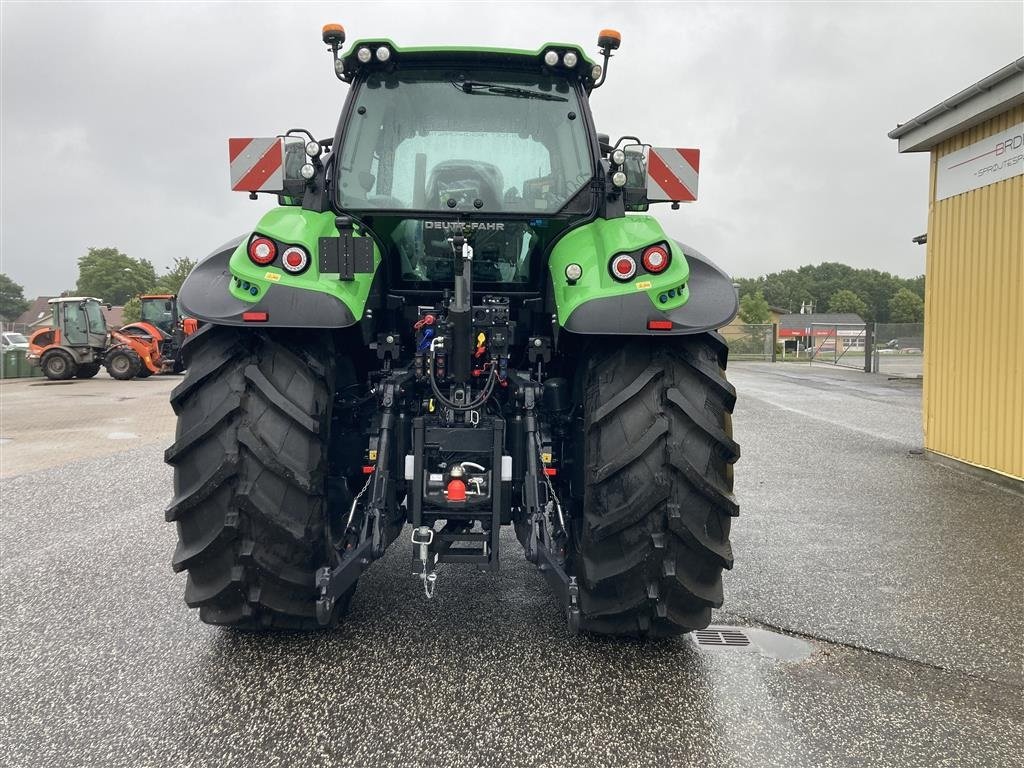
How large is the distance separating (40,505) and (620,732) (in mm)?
5625

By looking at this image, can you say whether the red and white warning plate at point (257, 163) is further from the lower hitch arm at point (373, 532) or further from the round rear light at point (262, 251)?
the lower hitch arm at point (373, 532)

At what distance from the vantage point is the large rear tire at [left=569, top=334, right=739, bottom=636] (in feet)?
9.03

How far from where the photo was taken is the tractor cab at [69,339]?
21.8m

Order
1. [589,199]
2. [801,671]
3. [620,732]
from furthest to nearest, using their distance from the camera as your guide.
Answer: [589,199], [801,671], [620,732]

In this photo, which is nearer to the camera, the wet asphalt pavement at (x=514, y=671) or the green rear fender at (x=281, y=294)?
the wet asphalt pavement at (x=514, y=671)

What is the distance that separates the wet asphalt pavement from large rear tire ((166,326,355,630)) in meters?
0.36

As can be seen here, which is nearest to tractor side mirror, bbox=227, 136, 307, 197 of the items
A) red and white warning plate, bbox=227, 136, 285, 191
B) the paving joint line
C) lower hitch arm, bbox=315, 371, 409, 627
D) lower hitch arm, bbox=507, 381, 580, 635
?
red and white warning plate, bbox=227, 136, 285, 191

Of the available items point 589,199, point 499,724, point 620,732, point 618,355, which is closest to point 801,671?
point 620,732

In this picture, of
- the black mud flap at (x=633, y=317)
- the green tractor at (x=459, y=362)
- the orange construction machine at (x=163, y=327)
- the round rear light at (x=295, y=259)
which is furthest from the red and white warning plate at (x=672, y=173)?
the orange construction machine at (x=163, y=327)

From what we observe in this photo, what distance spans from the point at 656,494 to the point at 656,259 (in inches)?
36.2

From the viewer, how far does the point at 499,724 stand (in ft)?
8.35

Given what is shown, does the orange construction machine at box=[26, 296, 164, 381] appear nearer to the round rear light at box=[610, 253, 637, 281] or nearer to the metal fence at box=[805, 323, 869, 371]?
the round rear light at box=[610, 253, 637, 281]

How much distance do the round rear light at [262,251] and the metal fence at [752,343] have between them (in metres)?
35.4

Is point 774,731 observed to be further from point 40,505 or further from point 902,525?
point 40,505
